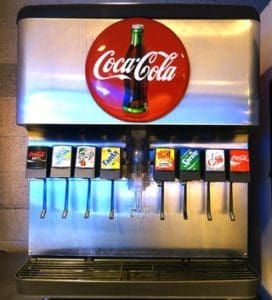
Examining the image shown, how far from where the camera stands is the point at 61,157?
3.16ft

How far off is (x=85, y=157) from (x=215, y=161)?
33 cm

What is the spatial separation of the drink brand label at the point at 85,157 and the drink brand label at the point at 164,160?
16 cm

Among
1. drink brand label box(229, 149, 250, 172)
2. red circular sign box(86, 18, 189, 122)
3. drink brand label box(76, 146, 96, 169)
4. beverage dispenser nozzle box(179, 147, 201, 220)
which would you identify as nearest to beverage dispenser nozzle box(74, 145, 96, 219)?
drink brand label box(76, 146, 96, 169)

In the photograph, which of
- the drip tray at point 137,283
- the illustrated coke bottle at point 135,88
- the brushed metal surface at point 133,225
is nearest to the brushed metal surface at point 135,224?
the brushed metal surface at point 133,225

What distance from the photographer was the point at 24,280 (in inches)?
34.3

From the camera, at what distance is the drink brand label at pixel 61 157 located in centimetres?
96

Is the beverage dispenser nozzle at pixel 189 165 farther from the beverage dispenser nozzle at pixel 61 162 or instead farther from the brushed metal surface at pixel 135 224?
the beverage dispenser nozzle at pixel 61 162

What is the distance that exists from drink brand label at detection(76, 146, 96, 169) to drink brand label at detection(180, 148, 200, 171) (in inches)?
8.9

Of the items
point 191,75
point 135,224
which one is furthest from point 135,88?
point 135,224

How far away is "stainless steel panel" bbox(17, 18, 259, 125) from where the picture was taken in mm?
934

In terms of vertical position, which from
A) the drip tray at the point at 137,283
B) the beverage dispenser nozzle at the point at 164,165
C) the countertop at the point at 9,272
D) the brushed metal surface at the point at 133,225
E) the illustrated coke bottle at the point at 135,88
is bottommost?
the countertop at the point at 9,272

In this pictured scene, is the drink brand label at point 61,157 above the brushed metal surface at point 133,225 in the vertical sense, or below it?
above

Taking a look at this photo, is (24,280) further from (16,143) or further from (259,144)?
(259,144)

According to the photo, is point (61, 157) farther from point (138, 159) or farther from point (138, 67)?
point (138, 67)
